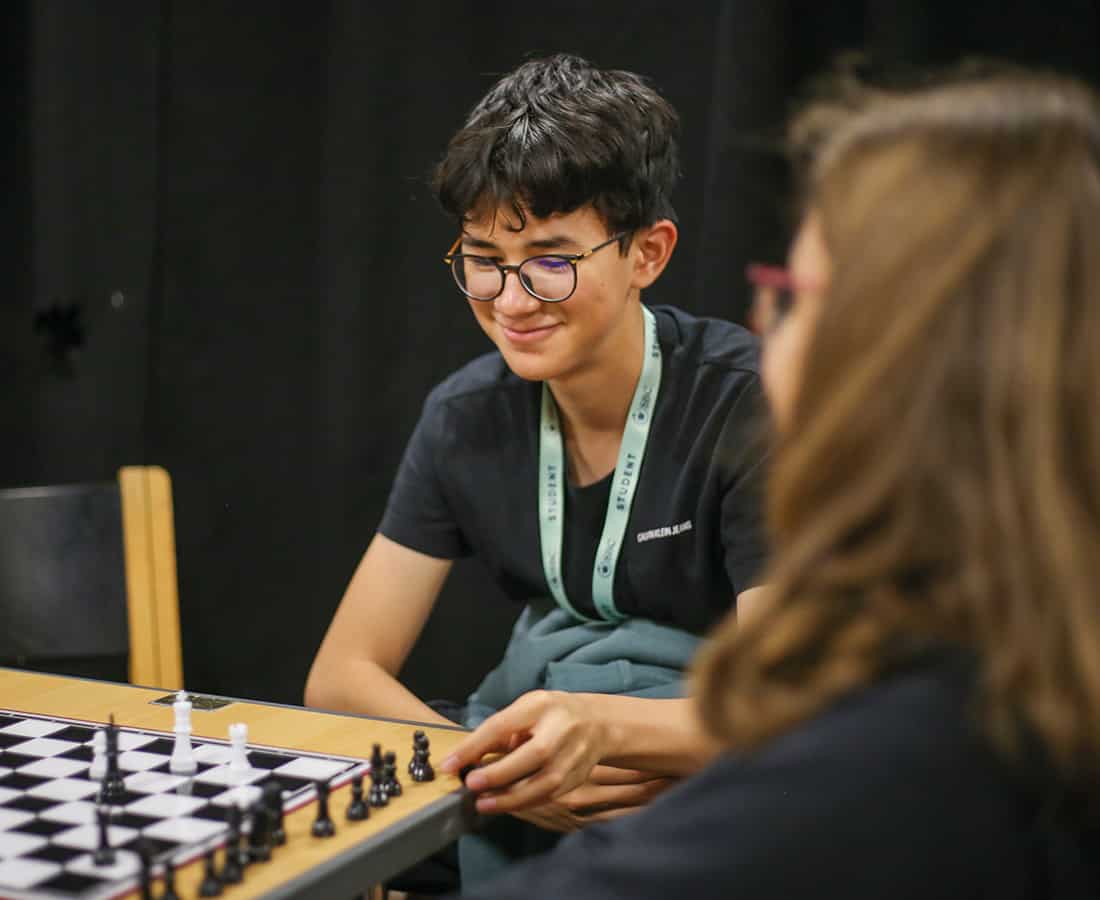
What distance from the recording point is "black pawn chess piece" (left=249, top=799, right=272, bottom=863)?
140cm

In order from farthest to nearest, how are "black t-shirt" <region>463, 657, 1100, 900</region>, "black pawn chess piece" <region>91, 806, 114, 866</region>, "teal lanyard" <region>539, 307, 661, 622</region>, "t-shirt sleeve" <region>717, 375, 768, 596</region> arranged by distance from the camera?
"teal lanyard" <region>539, 307, 661, 622</region>
"t-shirt sleeve" <region>717, 375, 768, 596</region>
"black pawn chess piece" <region>91, 806, 114, 866</region>
"black t-shirt" <region>463, 657, 1100, 900</region>

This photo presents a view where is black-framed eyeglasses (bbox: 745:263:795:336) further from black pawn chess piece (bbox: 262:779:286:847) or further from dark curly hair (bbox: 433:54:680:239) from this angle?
dark curly hair (bbox: 433:54:680:239)

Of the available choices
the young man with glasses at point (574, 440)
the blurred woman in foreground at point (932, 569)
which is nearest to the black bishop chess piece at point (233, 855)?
the blurred woman in foreground at point (932, 569)

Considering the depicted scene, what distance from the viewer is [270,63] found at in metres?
3.42

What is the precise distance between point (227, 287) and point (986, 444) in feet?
9.30

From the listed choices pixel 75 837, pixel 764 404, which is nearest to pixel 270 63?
pixel 764 404

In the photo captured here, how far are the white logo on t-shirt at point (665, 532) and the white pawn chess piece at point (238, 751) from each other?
0.81m

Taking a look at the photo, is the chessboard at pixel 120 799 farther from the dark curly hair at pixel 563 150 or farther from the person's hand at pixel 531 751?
the dark curly hair at pixel 563 150

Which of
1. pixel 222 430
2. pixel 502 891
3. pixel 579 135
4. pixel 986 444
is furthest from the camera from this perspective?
pixel 222 430

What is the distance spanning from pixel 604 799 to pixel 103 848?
31.0 inches

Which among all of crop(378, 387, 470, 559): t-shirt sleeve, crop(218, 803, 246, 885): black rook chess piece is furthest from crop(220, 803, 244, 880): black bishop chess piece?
crop(378, 387, 470, 559): t-shirt sleeve

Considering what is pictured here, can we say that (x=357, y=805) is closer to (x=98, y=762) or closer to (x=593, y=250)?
(x=98, y=762)

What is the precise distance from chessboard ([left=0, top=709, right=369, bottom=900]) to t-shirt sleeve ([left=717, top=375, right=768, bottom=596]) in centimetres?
75

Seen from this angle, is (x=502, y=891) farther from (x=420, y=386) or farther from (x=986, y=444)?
(x=420, y=386)
